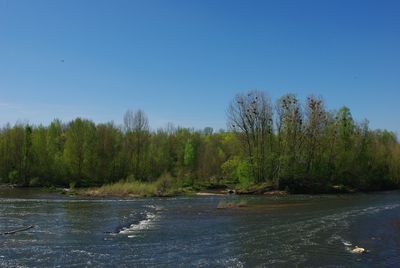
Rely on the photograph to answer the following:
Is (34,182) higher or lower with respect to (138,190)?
higher

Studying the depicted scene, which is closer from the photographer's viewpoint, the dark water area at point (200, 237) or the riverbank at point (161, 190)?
the dark water area at point (200, 237)

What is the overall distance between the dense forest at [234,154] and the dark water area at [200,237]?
33878 millimetres

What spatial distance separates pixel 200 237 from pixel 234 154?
6287 centimetres

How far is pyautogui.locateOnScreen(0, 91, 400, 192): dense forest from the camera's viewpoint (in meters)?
78.9

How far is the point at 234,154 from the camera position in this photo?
91.2 m

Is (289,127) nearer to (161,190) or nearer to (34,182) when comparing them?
(161,190)

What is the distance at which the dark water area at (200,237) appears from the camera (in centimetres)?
2227

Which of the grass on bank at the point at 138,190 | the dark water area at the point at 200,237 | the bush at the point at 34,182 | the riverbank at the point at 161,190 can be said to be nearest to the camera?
the dark water area at the point at 200,237

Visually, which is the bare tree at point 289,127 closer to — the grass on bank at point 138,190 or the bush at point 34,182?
the grass on bank at point 138,190

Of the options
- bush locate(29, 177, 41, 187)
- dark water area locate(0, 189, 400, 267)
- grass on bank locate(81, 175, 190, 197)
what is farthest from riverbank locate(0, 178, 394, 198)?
dark water area locate(0, 189, 400, 267)

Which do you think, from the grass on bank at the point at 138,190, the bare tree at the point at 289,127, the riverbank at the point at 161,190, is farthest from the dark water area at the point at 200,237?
the bare tree at the point at 289,127

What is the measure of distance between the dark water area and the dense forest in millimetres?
33878

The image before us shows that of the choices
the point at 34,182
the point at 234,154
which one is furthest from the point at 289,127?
the point at 34,182

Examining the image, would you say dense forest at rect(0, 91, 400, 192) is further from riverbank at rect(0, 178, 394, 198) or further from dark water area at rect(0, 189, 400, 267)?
dark water area at rect(0, 189, 400, 267)
